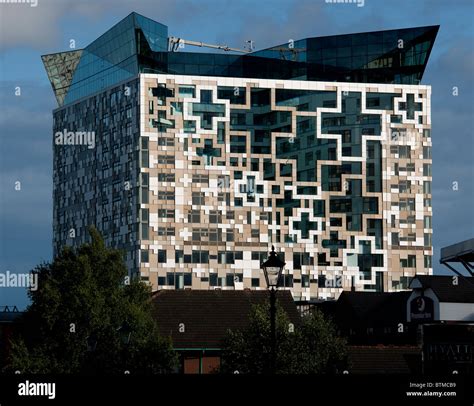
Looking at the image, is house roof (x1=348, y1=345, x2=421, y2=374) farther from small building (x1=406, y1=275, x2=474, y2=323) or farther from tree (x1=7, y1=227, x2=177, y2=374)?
tree (x1=7, y1=227, x2=177, y2=374)

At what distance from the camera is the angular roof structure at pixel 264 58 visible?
563ft

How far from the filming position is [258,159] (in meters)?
175

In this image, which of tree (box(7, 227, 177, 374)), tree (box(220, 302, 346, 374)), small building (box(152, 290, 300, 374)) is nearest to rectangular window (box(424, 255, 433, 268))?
small building (box(152, 290, 300, 374))

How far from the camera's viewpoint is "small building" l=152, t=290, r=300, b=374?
92.2 m

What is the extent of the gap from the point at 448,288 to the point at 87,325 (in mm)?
38824

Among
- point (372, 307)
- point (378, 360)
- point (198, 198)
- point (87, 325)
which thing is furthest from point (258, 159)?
point (87, 325)

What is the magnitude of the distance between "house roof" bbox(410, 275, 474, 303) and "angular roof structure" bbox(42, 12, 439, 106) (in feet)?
→ 229

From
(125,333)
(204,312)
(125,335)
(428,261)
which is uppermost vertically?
(428,261)

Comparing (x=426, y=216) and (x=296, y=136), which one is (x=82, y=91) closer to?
(x=296, y=136)

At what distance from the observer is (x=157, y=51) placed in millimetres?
173875

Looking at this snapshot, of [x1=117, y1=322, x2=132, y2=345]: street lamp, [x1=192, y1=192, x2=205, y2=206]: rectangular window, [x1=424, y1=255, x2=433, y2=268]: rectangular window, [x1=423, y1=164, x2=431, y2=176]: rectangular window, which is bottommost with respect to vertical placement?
[x1=117, y1=322, x2=132, y2=345]: street lamp

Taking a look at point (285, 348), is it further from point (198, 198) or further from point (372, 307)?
point (198, 198)

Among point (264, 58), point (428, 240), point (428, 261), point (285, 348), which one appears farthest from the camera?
point (264, 58)

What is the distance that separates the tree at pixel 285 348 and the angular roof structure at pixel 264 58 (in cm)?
9405
